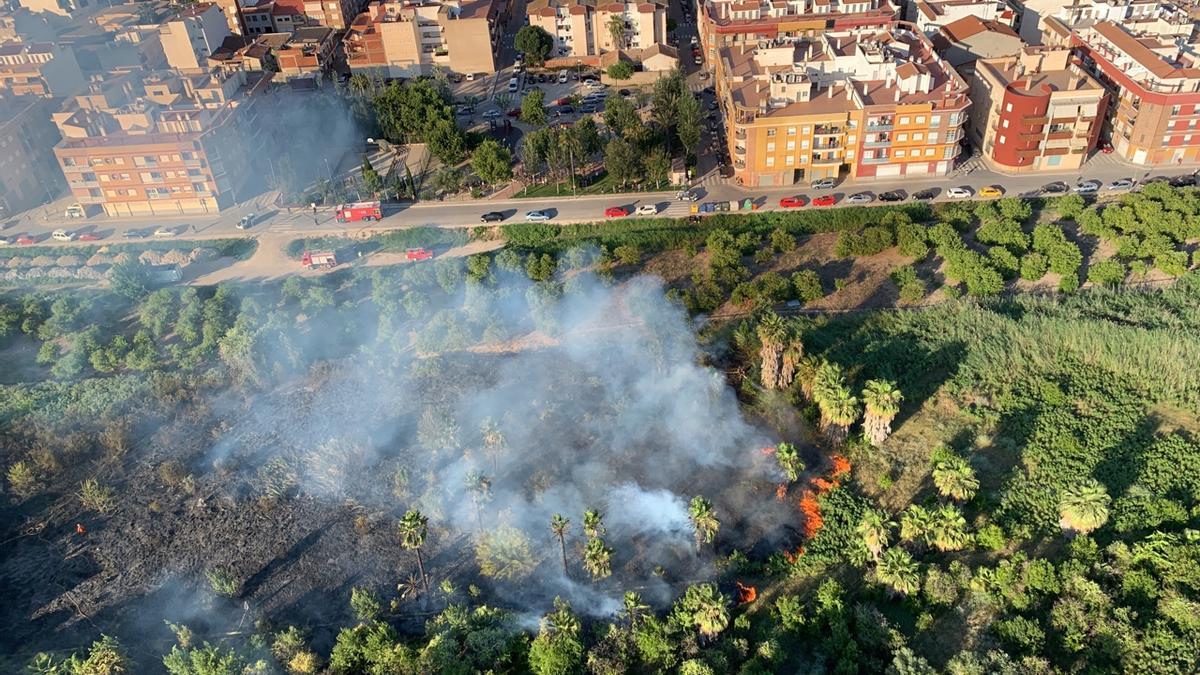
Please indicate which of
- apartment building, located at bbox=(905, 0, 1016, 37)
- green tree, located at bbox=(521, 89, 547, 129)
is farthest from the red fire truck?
apartment building, located at bbox=(905, 0, 1016, 37)

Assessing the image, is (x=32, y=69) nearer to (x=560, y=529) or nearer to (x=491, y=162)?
(x=491, y=162)

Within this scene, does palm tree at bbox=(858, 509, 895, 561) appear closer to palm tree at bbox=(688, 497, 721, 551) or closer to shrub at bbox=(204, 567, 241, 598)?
palm tree at bbox=(688, 497, 721, 551)

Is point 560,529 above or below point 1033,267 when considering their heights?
above

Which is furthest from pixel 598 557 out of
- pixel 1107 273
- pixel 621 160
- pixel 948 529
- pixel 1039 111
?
pixel 1039 111

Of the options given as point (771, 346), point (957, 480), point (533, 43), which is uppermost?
point (533, 43)

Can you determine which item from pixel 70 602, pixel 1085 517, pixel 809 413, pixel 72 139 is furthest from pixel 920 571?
pixel 72 139

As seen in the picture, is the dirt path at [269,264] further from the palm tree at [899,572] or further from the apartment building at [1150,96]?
the apartment building at [1150,96]
